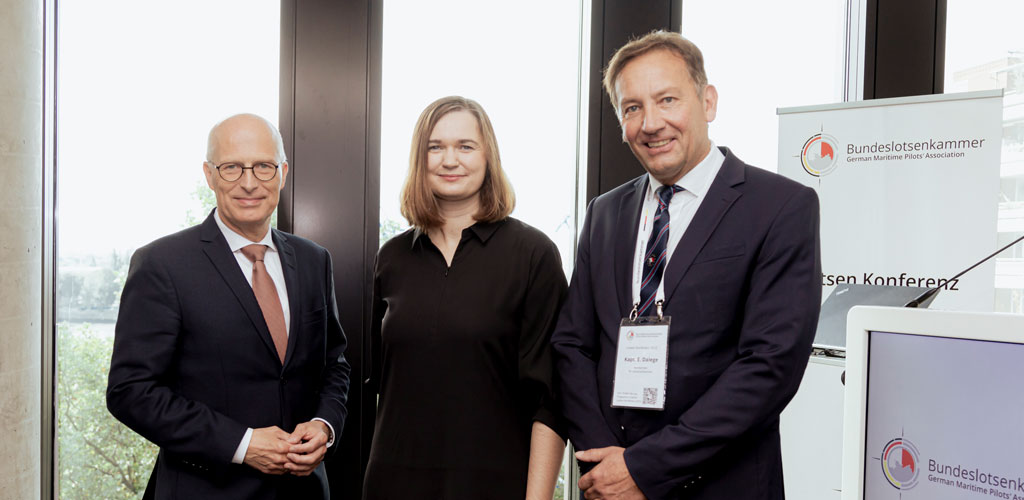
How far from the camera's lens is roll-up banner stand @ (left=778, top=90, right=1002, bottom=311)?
9.23 ft

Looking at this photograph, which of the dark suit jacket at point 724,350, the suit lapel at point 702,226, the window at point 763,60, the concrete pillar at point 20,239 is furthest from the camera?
the window at point 763,60

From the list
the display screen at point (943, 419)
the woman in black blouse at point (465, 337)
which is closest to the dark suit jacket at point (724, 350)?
the woman in black blouse at point (465, 337)

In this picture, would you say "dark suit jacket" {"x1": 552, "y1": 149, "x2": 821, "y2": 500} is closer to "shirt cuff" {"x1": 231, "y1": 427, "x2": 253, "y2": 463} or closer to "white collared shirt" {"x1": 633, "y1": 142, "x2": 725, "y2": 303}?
"white collared shirt" {"x1": 633, "y1": 142, "x2": 725, "y2": 303}

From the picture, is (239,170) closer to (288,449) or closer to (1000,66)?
(288,449)

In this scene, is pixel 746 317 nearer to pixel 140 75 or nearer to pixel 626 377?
pixel 626 377

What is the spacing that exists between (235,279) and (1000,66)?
3.66 m

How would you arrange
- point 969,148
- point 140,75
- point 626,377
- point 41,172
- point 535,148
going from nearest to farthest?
point 626,377
point 41,172
point 140,75
point 969,148
point 535,148

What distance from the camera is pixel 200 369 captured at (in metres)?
1.70

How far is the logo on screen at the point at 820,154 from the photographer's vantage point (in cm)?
301

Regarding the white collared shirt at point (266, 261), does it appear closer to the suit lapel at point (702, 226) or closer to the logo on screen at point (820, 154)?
the suit lapel at point (702, 226)

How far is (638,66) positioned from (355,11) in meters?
1.53

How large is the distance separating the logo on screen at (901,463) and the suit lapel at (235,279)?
140 centimetres

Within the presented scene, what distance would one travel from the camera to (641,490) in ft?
4.80

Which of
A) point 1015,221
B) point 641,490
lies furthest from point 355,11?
point 1015,221
